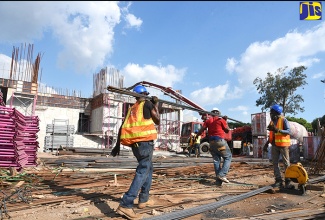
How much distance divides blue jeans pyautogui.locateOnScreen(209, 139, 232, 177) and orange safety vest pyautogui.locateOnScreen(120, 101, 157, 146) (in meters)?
2.80

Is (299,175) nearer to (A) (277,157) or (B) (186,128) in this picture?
(A) (277,157)

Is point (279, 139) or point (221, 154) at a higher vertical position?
point (279, 139)

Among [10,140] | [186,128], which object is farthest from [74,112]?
[10,140]

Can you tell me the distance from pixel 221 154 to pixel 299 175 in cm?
176

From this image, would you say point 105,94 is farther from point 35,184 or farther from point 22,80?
point 35,184

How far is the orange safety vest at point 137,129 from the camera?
3883mm

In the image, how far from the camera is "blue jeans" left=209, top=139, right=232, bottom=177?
20.2 ft

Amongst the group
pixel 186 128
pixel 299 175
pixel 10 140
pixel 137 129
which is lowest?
pixel 299 175

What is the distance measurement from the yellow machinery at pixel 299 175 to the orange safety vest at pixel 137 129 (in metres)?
2.97

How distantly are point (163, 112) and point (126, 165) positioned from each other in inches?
759

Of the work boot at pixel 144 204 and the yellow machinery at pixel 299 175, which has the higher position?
the yellow machinery at pixel 299 175

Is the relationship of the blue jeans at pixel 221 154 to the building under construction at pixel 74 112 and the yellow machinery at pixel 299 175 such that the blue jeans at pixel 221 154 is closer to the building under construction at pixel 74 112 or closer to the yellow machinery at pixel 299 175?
the yellow machinery at pixel 299 175

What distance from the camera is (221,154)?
632cm

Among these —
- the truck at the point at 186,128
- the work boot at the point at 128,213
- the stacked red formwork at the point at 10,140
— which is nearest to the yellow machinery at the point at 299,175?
the work boot at the point at 128,213
